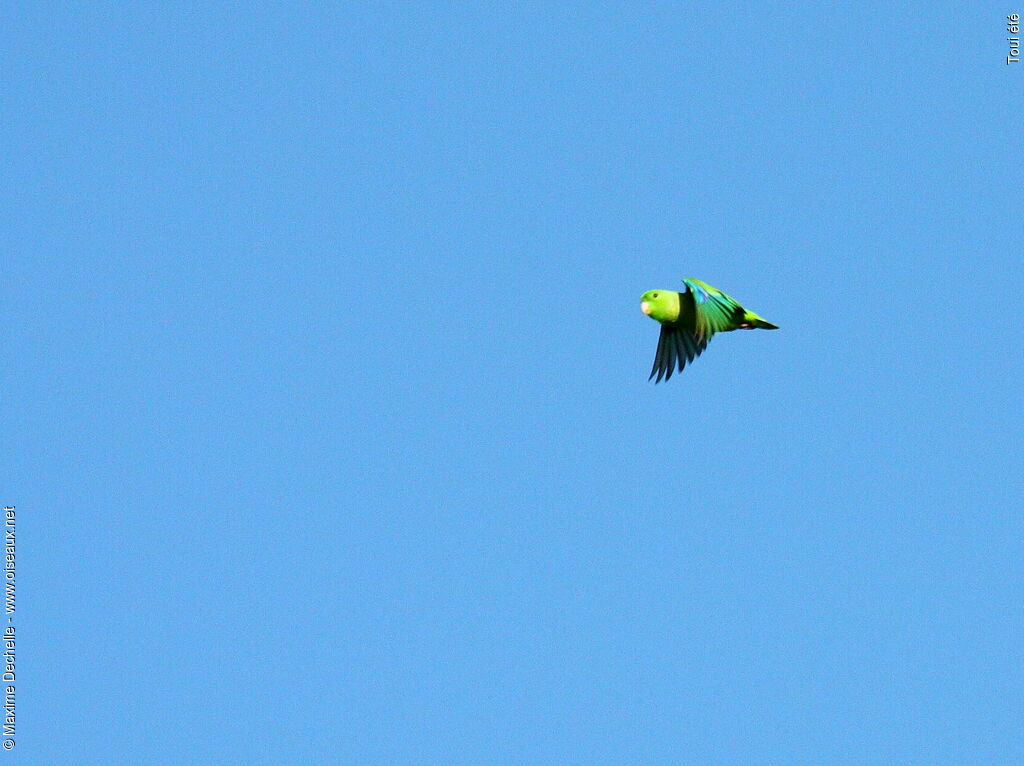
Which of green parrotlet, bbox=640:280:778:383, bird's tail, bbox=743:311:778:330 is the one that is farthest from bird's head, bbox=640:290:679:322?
bird's tail, bbox=743:311:778:330

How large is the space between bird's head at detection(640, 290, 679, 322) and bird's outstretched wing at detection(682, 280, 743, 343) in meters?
0.25

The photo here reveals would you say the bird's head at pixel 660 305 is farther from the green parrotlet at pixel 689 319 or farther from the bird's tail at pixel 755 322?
the bird's tail at pixel 755 322

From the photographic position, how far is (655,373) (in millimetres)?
38094

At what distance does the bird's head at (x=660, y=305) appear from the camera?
1460 inches

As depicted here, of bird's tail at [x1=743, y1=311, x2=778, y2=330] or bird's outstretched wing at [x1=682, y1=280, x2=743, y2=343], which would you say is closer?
bird's outstretched wing at [x1=682, y1=280, x2=743, y2=343]

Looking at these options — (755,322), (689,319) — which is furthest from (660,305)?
(755,322)

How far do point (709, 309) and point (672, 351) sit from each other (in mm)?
1336

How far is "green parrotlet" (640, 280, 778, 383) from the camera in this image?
3703 cm

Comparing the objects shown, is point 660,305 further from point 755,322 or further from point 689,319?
point 755,322

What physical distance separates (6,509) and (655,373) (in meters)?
14.2

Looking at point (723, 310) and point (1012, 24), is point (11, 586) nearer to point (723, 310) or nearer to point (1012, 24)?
point (723, 310)

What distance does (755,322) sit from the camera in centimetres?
3784

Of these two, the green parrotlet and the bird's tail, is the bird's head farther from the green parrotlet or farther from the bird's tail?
the bird's tail

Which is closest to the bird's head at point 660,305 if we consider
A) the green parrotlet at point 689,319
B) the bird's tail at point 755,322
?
the green parrotlet at point 689,319
